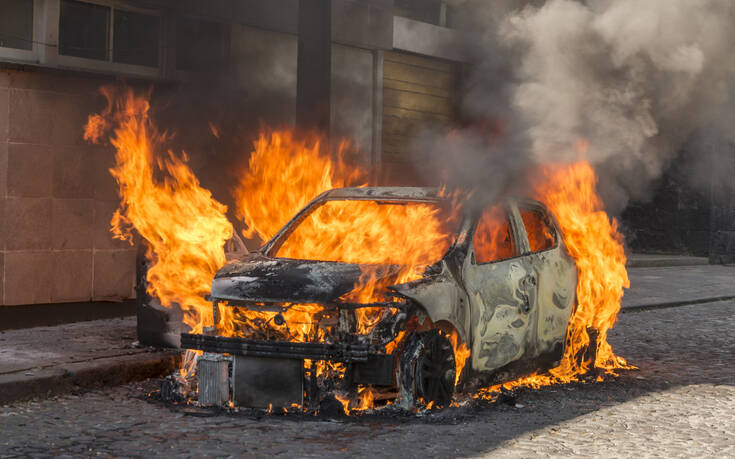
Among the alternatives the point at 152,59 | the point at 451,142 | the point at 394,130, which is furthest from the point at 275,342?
the point at 394,130

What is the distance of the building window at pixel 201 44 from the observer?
12.1 metres

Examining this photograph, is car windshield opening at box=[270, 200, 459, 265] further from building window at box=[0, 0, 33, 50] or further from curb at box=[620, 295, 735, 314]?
curb at box=[620, 295, 735, 314]

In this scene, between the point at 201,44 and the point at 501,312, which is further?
the point at 201,44

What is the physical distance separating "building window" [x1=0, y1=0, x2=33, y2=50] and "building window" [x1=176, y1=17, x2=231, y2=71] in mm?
1715

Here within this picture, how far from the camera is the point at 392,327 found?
618 centimetres

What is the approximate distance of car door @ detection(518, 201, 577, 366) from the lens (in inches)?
295

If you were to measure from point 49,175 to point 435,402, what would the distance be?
6.82 m

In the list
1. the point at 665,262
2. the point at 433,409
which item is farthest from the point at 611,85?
the point at 665,262

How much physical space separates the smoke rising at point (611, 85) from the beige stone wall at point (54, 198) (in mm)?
4772

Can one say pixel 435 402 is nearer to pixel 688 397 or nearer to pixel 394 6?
pixel 688 397

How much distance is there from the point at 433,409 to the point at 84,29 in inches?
297

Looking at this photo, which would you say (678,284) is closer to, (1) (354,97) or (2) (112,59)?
(1) (354,97)

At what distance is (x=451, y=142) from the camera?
27.9ft

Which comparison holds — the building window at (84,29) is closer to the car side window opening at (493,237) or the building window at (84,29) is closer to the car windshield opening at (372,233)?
the car windshield opening at (372,233)
